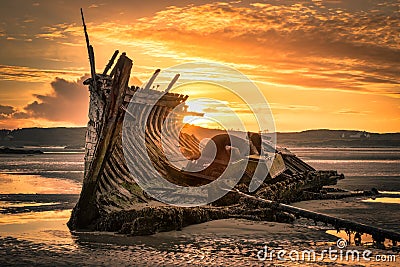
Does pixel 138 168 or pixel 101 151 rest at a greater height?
pixel 101 151

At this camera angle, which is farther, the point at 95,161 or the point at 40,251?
the point at 95,161

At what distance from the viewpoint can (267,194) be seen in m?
15.6

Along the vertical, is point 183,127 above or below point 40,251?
above

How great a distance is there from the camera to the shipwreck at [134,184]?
11703mm

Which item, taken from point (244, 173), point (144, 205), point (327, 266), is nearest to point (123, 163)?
point (144, 205)

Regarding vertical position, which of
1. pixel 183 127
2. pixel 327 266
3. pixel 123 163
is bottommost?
pixel 327 266

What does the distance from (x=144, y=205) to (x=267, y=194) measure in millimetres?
4374

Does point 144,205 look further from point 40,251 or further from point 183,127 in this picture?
point 183,127

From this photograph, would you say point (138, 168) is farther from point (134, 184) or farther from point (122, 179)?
point (122, 179)

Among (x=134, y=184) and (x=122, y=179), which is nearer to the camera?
(x=122, y=179)

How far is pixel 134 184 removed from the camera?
1358 centimetres

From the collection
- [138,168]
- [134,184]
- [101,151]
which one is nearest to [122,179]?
[134,184]

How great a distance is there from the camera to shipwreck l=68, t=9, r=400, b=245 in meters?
11.7

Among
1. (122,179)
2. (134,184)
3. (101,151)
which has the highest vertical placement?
(101,151)
